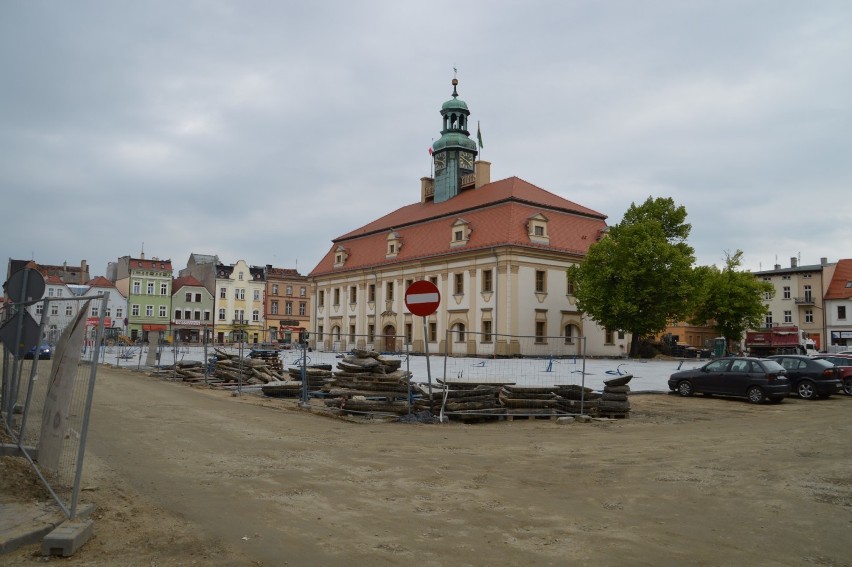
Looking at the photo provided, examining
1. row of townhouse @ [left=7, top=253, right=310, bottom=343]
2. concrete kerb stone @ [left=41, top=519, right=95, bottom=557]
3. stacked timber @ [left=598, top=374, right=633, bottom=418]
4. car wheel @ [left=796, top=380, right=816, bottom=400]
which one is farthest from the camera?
row of townhouse @ [left=7, top=253, right=310, bottom=343]

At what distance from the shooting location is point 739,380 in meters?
21.1

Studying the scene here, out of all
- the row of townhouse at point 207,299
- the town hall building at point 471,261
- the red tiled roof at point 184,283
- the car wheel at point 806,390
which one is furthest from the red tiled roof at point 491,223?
the red tiled roof at point 184,283

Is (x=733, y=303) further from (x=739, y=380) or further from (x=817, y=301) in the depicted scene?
(x=739, y=380)

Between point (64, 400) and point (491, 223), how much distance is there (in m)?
49.3

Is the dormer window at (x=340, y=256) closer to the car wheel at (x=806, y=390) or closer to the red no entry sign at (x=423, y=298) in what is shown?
the car wheel at (x=806, y=390)

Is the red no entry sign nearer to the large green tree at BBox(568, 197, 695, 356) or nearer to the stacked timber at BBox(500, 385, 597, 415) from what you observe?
the stacked timber at BBox(500, 385, 597, 415)

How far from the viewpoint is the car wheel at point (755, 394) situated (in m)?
20.5

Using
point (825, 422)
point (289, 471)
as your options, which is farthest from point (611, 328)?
point (289, 471)

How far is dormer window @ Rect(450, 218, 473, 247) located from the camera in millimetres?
56156

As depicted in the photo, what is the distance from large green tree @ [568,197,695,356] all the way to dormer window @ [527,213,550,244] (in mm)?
5315

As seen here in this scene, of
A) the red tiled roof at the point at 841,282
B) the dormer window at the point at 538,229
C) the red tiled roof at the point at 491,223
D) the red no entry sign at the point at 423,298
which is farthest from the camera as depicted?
the red tiled roof at the point at 841,282

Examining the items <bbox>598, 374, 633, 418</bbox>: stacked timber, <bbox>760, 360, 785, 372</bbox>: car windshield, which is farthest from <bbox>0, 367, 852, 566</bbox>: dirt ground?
<bbox>760, 360, 785, 372</bbox>: car windshield

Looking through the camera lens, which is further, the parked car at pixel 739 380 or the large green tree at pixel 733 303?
the large green tree at pixel 733 303

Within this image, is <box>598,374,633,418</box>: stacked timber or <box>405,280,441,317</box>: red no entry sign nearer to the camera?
<box>405,280,441,317</box>: red no entry sign
